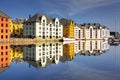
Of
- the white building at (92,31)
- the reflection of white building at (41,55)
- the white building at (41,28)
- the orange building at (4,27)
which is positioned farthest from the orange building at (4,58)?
the white building at (92,31)

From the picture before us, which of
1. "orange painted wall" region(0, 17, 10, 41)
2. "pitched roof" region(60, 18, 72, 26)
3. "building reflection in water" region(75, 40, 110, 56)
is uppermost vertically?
"pitched roof" region(60, 18, 72, 26)

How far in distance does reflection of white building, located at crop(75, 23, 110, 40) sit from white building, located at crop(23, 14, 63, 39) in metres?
39.2

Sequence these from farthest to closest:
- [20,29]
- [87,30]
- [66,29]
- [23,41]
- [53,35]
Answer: [87,30] → [66,29] → [20,29] → [53,35] → [23,41]

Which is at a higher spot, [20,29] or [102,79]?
[20,29]

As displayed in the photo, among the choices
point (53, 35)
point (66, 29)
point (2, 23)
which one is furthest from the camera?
point (66, 29)

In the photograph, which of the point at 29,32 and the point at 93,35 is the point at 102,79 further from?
the point at 93,35

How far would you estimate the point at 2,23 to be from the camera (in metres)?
67.9

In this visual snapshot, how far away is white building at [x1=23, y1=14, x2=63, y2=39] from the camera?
88.1m

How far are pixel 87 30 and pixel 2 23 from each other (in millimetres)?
93070

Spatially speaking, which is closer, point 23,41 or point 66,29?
point 23,41

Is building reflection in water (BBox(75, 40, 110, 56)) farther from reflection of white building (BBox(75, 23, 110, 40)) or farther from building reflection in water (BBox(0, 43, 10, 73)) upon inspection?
reflection of white building (BBox(75, 23, 110, 40))

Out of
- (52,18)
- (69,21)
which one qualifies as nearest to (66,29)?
(69,21)

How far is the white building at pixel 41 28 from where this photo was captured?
289 ft

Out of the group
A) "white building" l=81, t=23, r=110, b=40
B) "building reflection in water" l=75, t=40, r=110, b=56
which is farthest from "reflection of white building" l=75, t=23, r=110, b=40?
"building reflection in water" l=75, t=40, r=110, b=56
